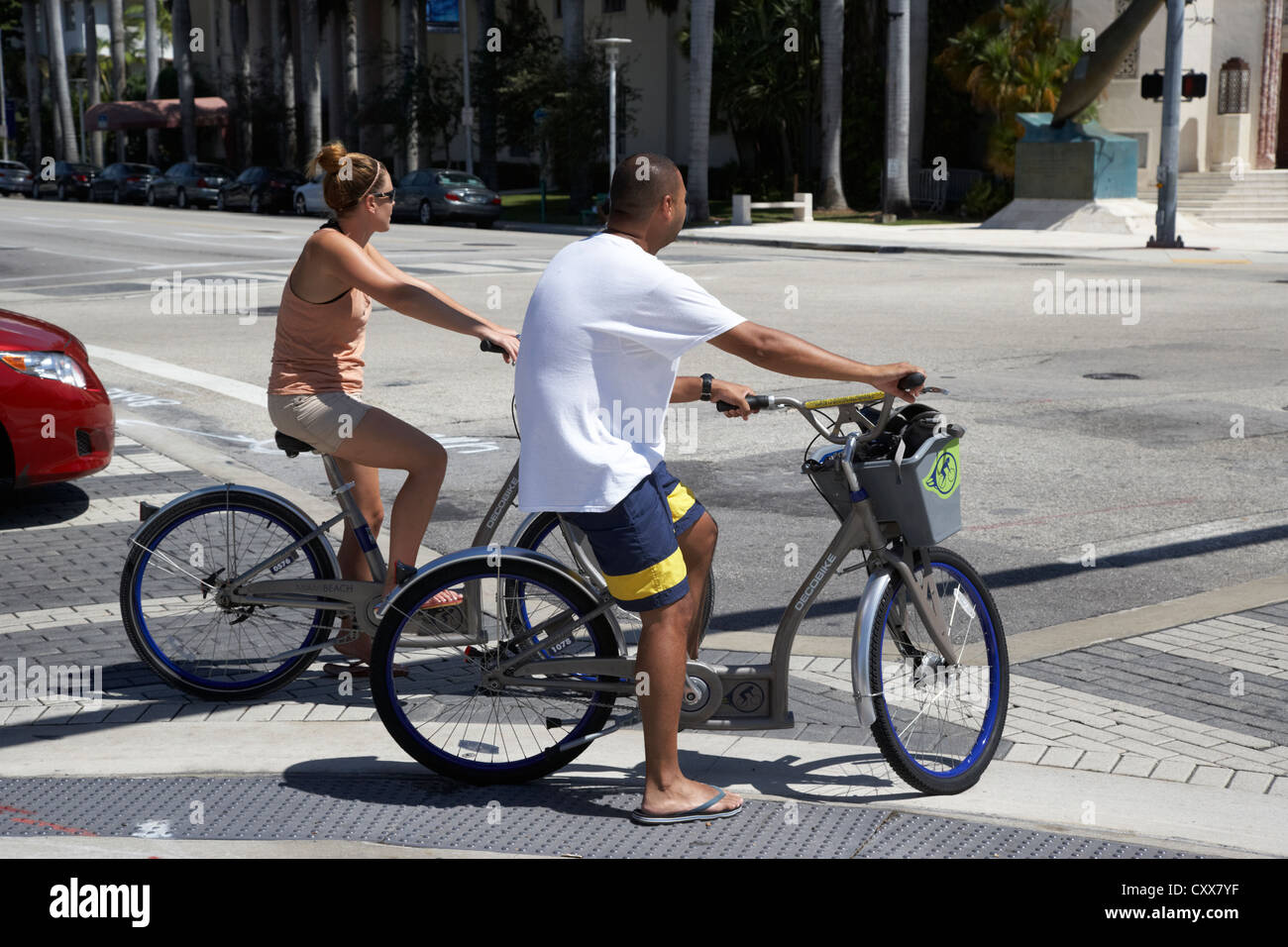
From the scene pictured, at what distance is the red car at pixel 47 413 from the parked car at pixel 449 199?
1212 inches

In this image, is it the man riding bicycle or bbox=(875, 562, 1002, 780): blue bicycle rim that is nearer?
the man riding bicycle

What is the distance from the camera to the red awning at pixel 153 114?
220 feet

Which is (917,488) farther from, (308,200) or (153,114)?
(153,114)

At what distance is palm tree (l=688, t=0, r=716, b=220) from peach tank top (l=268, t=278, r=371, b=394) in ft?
109

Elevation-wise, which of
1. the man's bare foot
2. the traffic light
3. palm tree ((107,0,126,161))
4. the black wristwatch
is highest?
palm tree ((107,0,126,161))

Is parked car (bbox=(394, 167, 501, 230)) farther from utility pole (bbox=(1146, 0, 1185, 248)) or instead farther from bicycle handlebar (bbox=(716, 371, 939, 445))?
bicycle handlebar (bbox=(716, 371, 939, 445))

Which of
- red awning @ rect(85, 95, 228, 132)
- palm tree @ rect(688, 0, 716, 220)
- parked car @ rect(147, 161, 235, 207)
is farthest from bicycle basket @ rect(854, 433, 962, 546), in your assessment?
red awning @ rect(85, 95, 228, 132)

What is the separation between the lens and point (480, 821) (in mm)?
4250

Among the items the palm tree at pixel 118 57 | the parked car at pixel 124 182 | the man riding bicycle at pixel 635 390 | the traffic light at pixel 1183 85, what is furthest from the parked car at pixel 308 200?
the man riding bicycle at pixel 635 390

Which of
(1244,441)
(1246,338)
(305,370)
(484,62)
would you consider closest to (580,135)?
(484,62)

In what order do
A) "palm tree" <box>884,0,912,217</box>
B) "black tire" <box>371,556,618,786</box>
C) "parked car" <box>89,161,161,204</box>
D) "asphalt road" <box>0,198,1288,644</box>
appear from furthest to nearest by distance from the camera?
"parked car" <box>89,161,161,204</box> → "palm tree" <box>884,0,912,217</box> → "asphalt road" <box>0,198,1288,644</box> → "black tire" <box>371,556,618,786</box>

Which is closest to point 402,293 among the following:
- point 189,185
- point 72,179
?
point 189,185

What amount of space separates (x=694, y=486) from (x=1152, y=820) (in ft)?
15.6

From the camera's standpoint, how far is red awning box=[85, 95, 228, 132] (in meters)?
67.0
